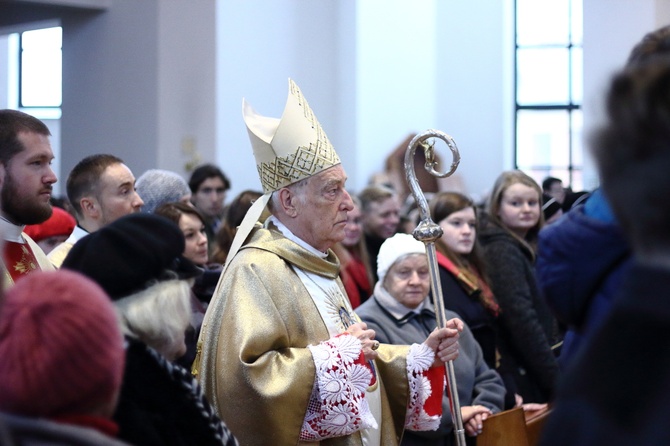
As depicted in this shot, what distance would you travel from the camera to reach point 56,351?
161 cm

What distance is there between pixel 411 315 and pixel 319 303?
1170 mm

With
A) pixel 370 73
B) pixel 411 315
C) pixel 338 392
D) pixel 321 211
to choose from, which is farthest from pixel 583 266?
pixel 370 73

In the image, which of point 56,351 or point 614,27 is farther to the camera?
point 614,27

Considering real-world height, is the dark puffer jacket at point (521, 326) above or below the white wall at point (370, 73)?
below

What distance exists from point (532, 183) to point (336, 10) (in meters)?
8.77

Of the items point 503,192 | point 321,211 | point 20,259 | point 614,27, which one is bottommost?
point 20,259

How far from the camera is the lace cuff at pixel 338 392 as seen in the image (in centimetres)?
329

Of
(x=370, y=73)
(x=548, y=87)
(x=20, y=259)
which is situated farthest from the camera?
(x=548, y=87)

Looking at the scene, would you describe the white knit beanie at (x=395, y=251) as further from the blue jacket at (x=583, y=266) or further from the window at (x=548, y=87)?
the window at (x=548, y=87)

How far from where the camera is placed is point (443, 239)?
211 inches

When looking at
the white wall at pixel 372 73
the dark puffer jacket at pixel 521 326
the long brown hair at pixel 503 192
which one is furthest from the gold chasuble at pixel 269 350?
the white wall at pixel 372 73

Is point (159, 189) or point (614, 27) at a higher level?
point (614, 27)

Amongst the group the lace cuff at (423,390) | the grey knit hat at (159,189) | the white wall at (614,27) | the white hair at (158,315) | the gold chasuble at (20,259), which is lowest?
the lace cuff at (423,390)

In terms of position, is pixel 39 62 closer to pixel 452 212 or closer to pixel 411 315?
pixel 452 212
